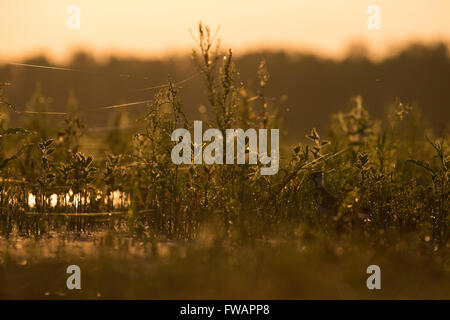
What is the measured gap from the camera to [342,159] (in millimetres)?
6855

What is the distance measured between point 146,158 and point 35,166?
244cm

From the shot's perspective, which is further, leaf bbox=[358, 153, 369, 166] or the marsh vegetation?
leaf bbox=[358, 153, 369, 166]

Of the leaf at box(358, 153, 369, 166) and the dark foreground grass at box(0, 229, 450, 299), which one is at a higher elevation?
the leaf at box(358, 153, 369, 166)
